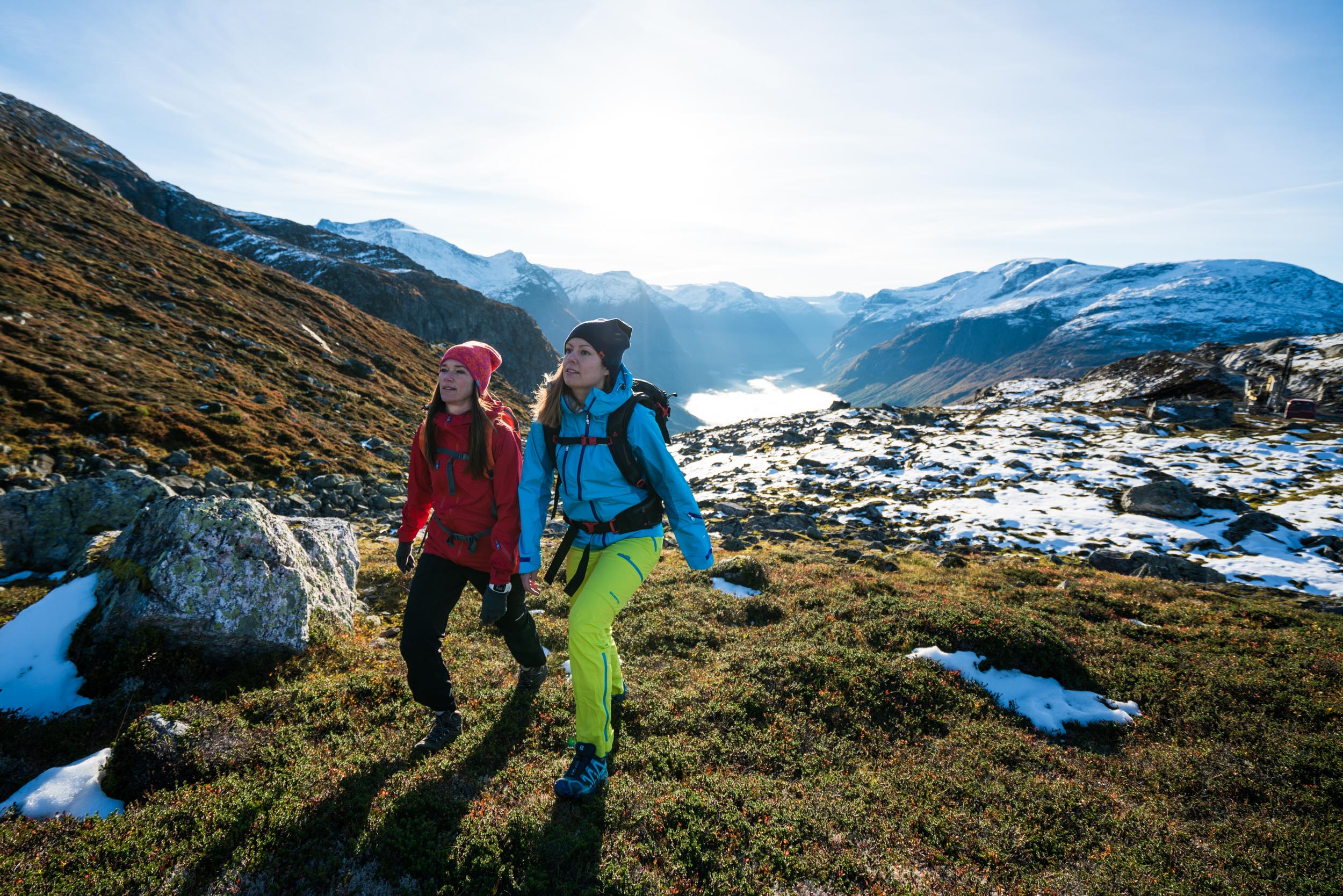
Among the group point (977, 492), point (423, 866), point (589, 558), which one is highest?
point (589, 558)

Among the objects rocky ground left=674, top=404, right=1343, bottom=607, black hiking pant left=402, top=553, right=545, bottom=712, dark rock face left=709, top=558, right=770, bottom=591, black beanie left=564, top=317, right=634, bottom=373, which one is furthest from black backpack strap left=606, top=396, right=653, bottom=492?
rocky ground left=674, top=404, right=1343, bottom=607

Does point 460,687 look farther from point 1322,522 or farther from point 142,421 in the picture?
point 1322,522

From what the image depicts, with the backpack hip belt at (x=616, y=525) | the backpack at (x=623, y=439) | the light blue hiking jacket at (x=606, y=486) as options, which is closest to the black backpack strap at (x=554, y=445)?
the backpack at (x=623, y=439)

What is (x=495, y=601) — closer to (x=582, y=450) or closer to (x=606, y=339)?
(x=582, y=450)

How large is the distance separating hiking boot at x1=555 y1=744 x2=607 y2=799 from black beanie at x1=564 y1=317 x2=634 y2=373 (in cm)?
424

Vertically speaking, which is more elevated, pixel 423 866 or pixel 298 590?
pixel 298 590

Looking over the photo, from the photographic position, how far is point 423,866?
4371mm

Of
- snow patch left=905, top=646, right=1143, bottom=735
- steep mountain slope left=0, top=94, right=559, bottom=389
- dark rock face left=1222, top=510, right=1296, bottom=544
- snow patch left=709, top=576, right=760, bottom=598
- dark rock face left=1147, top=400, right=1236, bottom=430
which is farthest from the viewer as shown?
steep mountain slope left=0, top=94, right=559, bottom=389

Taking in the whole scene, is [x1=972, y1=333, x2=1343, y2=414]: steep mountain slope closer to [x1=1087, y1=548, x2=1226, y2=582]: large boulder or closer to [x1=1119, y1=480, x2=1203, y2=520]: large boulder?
[x1=1119, y1=480, x2=1203, y2=520]: large boulder

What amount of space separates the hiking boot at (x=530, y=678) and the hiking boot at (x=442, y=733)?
116 cm

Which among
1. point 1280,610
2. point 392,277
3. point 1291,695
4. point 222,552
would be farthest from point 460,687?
point 392,277

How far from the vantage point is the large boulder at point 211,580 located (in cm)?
667

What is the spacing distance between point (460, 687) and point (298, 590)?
2.96 meters

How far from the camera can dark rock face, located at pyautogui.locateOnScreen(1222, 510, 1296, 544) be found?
21625 millimetres
